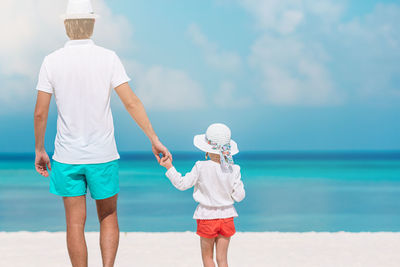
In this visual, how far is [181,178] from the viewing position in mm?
3088

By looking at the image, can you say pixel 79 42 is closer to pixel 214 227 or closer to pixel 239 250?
pixel 214 227

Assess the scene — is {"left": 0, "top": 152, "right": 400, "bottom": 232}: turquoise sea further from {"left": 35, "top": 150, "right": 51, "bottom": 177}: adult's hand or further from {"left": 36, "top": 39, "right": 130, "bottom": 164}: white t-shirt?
{"left": 36, "top": 39, "right": 130, "bottom": 164}: white t-shirt

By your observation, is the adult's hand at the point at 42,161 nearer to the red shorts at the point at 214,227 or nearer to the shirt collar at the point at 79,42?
the shirt collar at the point at 79,42

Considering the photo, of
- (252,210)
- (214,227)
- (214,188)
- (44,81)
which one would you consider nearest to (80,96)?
(44,81)

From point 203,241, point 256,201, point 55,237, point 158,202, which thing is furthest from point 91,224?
point 203,241

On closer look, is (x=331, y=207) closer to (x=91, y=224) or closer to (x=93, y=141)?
(x=91, y=224)

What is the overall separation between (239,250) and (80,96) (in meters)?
2.99

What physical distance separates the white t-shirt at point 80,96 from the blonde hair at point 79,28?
0.29 ft

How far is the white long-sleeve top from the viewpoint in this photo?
3.18 meters

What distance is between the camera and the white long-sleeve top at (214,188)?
3.18m

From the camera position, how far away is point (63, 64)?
3.00 m

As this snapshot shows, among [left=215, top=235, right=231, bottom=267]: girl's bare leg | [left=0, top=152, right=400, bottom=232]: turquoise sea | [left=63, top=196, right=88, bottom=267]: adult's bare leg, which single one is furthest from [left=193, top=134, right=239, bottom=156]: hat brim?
[left=0, top=152, right=400, bottom=232]: turquoise sea

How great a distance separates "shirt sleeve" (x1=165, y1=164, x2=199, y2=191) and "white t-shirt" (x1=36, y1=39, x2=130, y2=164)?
0.37m

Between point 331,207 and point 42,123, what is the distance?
11.8m
